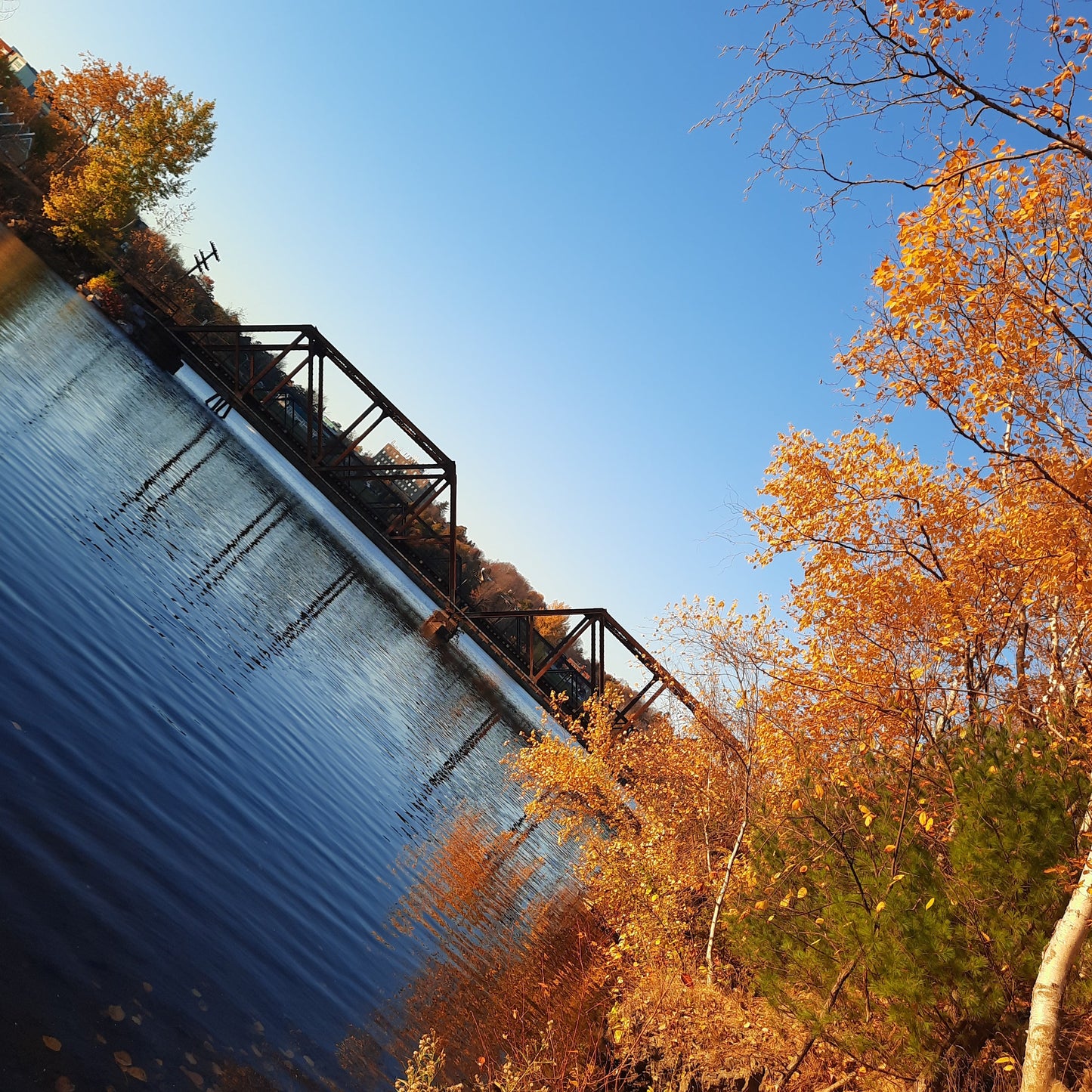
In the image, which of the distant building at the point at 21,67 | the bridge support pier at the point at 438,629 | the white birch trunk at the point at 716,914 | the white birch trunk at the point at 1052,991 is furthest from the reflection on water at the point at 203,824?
the distant building at the point at 21,67

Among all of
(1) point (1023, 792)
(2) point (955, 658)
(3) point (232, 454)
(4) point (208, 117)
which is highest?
(4) point (208, 117)

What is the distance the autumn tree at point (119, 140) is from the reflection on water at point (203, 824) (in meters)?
35.4

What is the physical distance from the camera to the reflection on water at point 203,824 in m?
7.82

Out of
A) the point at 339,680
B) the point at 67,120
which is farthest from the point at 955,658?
the point at 67,120

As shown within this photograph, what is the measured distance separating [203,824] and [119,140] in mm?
77719

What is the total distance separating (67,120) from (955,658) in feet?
278

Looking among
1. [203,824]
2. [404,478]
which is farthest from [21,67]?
[203,824]

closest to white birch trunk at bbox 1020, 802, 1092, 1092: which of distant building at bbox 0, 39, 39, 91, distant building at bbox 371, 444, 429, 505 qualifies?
distant building at bbox 371, 444, 429, 505

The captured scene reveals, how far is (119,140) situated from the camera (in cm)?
7169

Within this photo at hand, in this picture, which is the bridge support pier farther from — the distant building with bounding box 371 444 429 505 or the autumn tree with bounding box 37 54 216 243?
the autumn tree with bounding box 37 54 216 243

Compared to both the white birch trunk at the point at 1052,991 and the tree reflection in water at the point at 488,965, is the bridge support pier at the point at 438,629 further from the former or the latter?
the white birch trunk at the point at 1052,991

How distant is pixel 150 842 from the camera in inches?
413

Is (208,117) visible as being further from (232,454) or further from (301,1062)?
(301,1062)

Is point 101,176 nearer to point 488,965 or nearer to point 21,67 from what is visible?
point 21,67
